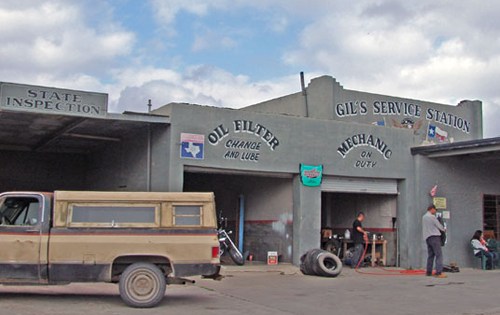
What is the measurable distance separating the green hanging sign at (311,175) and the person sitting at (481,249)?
5.72 m

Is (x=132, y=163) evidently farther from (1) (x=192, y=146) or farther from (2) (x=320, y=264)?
(2) (x=320, y=264)

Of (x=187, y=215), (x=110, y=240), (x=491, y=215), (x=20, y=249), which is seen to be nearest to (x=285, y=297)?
(x=187, y=215)

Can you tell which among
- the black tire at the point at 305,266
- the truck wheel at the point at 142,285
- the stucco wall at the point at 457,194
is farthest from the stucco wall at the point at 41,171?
the truck wheel at the point at 142,285

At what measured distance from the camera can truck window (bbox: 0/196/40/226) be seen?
35.5 feet

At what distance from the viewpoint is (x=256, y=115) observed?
58.7 feet

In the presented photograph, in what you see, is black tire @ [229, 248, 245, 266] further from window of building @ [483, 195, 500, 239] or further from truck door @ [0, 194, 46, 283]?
window of building @ [483, 195, 500, 239]

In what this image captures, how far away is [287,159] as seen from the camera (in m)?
18.2

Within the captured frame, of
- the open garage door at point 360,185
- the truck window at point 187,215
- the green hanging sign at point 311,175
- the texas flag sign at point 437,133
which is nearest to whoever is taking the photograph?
the truck window at point 187,215

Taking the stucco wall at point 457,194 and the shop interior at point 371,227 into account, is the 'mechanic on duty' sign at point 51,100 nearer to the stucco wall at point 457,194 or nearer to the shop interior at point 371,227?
the shop interior at point 371,227

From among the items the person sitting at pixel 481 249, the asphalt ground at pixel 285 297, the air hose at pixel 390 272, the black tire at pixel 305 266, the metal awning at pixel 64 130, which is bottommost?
the asphalt ground at pixel 285 297

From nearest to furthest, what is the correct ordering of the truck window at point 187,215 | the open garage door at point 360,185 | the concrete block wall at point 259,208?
1. the truck window at point 187,215
2. the concrete block wall at point 259,208
3. the open garage door at point 360,185

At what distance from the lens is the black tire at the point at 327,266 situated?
16.5 m

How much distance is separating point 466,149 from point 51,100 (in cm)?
1168

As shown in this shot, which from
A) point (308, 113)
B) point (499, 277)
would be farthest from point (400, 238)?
point (308, 113)
